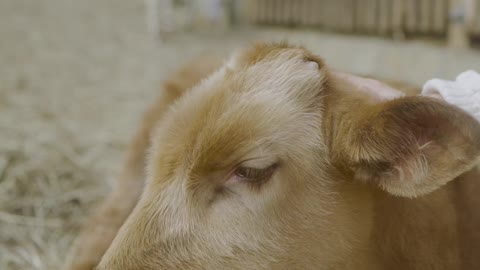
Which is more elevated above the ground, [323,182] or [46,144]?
[323,182]

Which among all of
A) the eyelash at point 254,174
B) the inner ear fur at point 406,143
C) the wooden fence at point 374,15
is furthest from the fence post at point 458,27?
the eyelash at point 254,174

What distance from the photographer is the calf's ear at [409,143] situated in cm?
161

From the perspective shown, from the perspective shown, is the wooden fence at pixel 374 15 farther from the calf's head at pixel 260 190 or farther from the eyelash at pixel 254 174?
the eyelash at pixel 254 174

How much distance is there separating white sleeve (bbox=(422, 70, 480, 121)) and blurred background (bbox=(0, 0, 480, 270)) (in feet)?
6.46

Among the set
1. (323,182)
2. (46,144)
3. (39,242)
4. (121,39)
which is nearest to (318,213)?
(323,182)

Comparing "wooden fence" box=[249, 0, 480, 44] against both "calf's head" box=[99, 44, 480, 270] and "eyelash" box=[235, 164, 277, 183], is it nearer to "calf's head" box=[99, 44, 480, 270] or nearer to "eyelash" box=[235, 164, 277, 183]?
"calf's head" box=[99, 44, 480, 270]

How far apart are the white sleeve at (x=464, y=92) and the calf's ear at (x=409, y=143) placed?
0.27 meters

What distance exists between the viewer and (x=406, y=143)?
1742 millimetres

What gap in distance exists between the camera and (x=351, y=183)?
6.28 ft

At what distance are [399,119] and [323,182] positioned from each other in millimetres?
332

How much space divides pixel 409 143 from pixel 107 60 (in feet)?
16.6

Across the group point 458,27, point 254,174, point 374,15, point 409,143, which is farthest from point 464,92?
point 374,15

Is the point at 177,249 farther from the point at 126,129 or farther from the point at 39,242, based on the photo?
the point at 126,129

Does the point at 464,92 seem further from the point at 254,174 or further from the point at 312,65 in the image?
the point at 254,174
